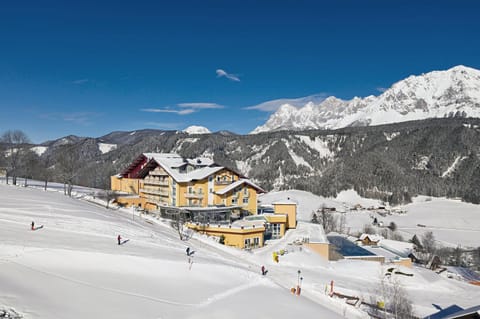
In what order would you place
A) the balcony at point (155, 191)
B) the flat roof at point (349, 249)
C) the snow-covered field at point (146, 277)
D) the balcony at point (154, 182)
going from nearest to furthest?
the snow-covered field at point (146, 277) < the flat roof at point (349, 249) < the balcony at point (155, 191) < the balcony at point (154, 182)

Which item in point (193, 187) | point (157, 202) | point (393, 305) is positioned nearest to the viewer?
point (393, 305)

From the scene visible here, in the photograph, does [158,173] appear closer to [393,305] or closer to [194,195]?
[194,195]

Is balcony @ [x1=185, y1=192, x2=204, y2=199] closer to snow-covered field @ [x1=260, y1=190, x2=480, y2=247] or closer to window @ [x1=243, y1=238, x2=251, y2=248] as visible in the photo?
window @ [x1=243, y1=238, x2=251, y2=248]

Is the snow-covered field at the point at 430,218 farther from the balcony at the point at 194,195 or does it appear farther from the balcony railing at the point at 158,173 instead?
the balcony railing at the point at 158,173

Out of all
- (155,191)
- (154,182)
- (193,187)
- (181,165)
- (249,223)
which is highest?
(181,165)

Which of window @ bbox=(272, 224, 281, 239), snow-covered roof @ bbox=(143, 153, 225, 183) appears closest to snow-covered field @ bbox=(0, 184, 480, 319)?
window @ bbox=(272, 224, 281, 239)


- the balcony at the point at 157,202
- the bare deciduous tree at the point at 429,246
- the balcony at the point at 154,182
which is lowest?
the bare deciduous tree at the point at 429,246

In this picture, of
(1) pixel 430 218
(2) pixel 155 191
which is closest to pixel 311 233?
(2) pixel 155 191

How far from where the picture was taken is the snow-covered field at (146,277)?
54.4 feet

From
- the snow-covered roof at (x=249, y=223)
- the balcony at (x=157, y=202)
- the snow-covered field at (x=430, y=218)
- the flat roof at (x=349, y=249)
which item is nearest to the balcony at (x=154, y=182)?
the balcony at (x=157, y=202)

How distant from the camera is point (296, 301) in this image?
2180 cm

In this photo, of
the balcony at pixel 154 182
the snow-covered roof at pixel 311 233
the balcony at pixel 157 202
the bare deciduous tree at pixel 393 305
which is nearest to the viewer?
the bare deciduous tree at pixel 393 305

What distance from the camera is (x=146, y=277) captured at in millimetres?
21656

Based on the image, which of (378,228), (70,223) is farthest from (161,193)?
(378,228)
